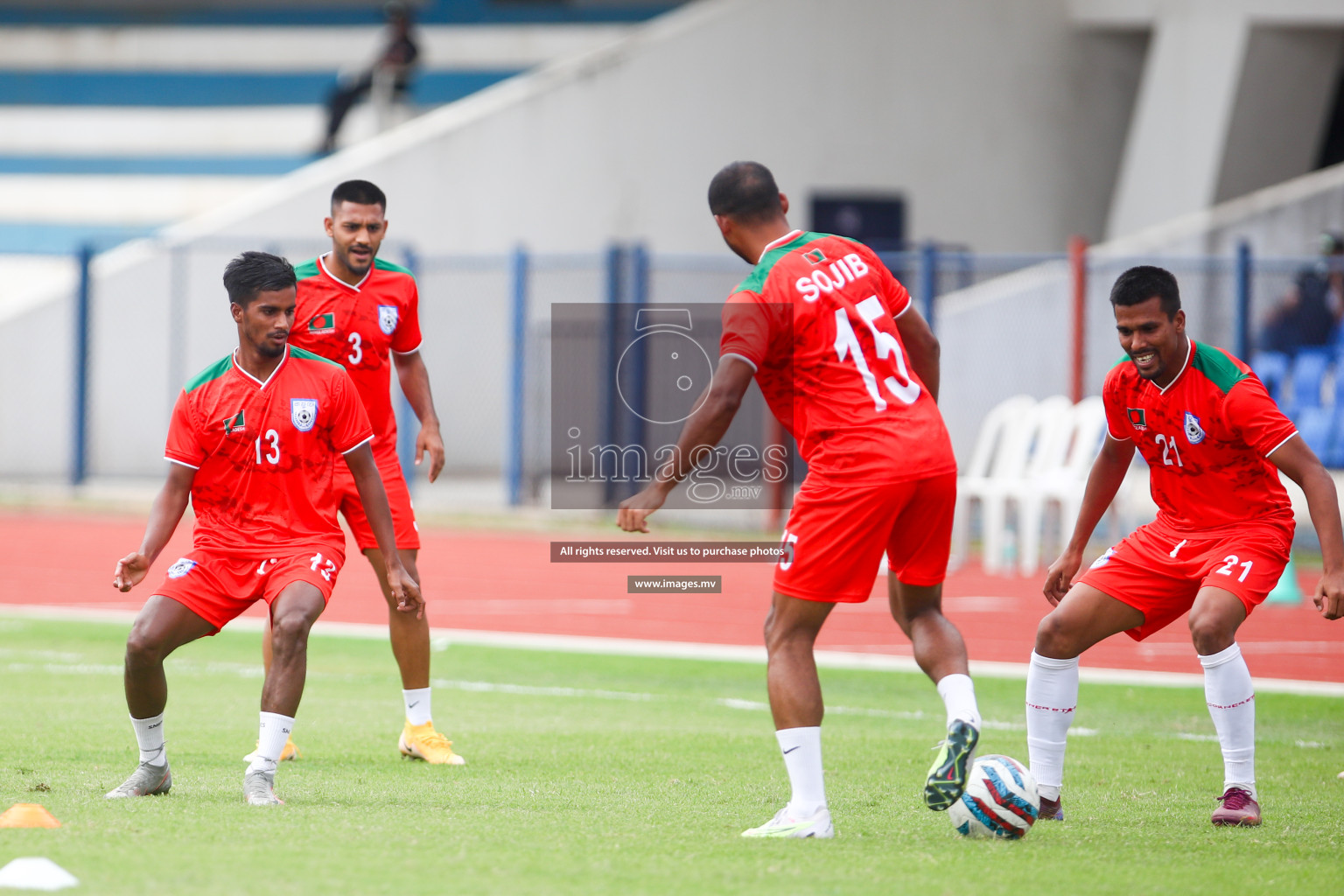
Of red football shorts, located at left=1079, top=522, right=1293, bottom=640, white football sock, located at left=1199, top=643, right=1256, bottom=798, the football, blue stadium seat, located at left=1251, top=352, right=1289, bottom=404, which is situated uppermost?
blue stadium seat, located at left=1251, top=352, right=1289, bottom=404

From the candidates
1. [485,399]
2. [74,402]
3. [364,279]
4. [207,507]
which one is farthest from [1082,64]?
[207,507]

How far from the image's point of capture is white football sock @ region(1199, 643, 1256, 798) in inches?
233

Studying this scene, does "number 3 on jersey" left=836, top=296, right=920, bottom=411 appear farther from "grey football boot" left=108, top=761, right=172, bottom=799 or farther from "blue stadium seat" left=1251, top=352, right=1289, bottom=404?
"blue stadium seat" left=1251, top=352, right=1289, bottom=404

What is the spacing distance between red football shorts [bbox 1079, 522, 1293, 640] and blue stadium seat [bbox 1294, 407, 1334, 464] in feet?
37.9

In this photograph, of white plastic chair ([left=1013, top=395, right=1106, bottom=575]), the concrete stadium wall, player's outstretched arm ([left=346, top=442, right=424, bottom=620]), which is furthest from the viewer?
the concrete stadium wall

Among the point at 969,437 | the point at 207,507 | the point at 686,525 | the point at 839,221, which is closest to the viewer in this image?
the point at 207,507

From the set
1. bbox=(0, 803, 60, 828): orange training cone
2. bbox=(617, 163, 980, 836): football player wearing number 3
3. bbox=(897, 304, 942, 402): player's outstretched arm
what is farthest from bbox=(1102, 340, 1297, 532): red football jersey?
bbox=(0, 803, 60, 828): orange training cone

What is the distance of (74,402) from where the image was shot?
72.0ft

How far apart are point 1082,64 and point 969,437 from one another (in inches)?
333

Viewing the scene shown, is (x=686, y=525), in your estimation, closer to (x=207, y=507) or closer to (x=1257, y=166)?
(x=1257, y=166)

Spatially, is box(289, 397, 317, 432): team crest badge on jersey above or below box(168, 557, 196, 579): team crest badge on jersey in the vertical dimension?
above

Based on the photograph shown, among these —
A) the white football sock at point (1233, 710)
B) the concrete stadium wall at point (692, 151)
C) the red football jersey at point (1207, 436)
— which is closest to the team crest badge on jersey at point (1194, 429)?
the red football jersey at point (1207, 436)

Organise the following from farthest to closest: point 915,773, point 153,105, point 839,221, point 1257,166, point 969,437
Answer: point 153,105
point 839,221
point 1257,166
point 969,437
point 915,773

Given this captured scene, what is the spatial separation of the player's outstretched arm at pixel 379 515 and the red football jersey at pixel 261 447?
7cm
